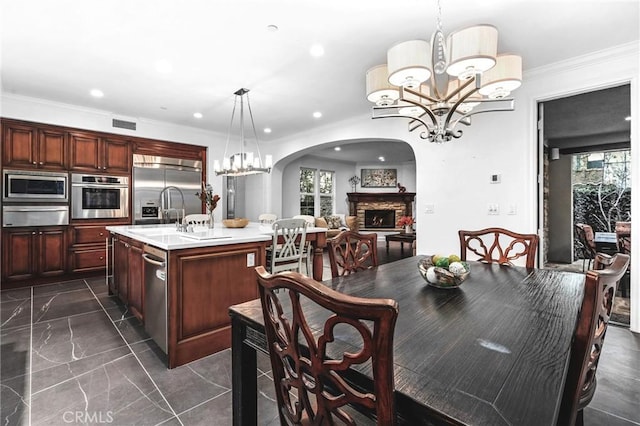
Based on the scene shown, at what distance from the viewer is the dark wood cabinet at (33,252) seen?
399 centimetres

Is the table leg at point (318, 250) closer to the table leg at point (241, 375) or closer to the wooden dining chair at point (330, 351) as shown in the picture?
the table leg at point (241, 375)

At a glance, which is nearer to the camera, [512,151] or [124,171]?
[512,151]

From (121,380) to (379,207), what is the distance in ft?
27.8

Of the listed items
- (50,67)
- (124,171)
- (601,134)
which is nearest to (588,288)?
(50,67)

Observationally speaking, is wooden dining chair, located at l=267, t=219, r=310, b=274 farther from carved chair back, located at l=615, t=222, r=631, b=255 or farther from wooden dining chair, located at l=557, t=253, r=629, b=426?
carved chair back, located at l=615, t=222, r=631, b=255

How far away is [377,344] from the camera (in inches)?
23.7

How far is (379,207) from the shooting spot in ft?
31.9

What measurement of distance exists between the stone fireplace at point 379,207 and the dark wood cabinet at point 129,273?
7123mm

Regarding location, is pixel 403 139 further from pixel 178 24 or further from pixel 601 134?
pixel 601 134

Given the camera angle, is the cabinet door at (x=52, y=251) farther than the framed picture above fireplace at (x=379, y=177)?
No

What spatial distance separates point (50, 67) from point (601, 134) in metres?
8.23

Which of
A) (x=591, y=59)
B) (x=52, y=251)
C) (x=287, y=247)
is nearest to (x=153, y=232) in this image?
(x=287, y=247)

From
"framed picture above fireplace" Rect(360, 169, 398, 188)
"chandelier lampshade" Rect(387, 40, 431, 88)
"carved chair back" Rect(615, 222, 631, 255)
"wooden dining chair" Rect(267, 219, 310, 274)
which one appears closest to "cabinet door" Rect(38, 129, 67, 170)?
"wooden dining chair" Rect(267, 219, 310, 274)

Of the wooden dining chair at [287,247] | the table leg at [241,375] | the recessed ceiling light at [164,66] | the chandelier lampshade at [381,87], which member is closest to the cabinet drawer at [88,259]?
the recessed ceiling light at [164,66]
